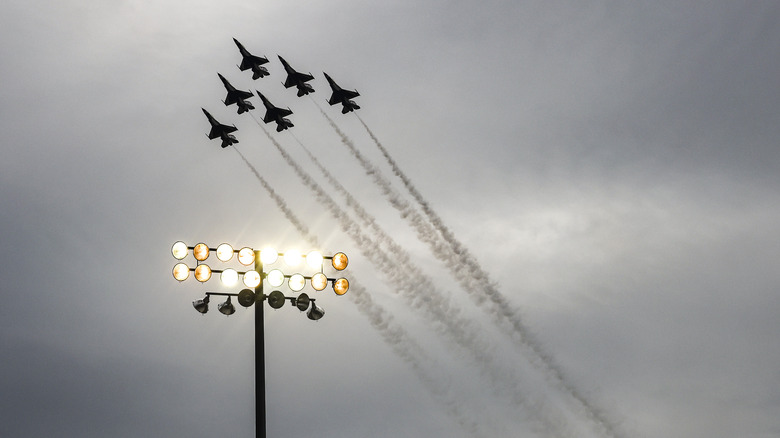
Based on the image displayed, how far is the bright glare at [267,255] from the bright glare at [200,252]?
105cm

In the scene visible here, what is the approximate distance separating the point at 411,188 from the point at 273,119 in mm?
9507

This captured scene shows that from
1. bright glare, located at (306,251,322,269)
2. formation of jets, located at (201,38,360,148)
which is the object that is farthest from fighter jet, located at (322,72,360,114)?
bright glare, located at (306,251,322,269)

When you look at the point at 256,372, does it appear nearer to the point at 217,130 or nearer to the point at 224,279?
the point at 224,279

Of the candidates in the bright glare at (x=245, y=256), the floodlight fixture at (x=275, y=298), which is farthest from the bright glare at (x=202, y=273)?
the floodlight fixture at (x=275, y=298)

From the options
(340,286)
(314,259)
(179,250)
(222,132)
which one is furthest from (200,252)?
(222,132)

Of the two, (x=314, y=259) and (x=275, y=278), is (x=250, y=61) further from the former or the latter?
(x=275, y=278)

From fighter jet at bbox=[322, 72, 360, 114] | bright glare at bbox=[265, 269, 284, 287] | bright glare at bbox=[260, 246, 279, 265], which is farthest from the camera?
fighter jet at bbox=[322, 72, 360, 114]

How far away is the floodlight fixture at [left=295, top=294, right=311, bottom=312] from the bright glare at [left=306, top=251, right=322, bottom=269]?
651 millimetres

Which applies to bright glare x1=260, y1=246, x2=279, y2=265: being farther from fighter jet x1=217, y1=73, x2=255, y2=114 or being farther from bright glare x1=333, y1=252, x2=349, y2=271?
fighter jet x1=217, y1=73, x2=255, y2=114

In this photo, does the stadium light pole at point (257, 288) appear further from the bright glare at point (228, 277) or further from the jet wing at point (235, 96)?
the jet wing at point (235, 96)

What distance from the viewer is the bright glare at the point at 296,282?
17.1 metres

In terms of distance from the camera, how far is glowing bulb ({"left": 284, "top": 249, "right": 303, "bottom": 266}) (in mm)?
17062

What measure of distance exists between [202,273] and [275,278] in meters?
1.38

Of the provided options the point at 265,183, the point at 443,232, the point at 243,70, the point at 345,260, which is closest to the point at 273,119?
the point at 243,70
